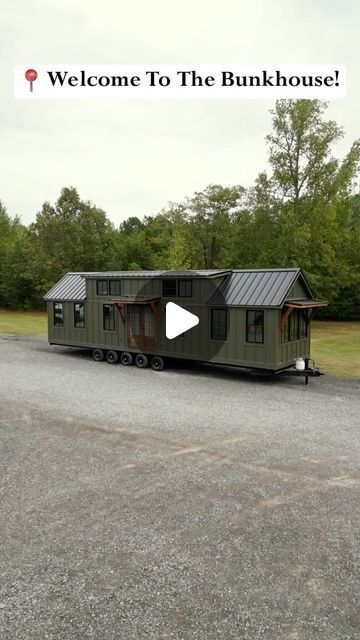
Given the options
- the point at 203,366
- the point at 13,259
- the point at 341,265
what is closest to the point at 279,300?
the point at 203,366

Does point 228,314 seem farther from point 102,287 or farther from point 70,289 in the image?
point 70,289

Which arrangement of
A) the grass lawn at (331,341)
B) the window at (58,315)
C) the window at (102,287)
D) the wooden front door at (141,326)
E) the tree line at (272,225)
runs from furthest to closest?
the tree line at (272,225) → the window at (58,315) → the window at (102,287) → the wooden front door at (141,326) → the grass lawn at (331,341)

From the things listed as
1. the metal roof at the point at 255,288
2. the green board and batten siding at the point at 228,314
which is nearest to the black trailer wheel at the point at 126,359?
the green board and batten siding at the point at 228,314

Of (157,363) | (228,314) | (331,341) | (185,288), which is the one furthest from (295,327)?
(331,341)

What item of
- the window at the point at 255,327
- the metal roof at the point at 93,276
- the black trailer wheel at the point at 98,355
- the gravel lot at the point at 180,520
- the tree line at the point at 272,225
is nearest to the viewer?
the gravel lot at the point at 180,520

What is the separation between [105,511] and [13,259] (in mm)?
53506

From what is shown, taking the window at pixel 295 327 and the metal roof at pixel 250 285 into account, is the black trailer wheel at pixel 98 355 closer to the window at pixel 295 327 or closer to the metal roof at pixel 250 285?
the metal roof at pixel 250 285

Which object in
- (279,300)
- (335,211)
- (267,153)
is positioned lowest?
(279,300)

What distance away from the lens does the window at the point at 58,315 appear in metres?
24.3

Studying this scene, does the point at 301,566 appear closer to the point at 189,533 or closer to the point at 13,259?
the point at 189,533

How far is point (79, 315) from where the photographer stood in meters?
23.5

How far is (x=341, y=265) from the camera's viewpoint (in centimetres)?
3447

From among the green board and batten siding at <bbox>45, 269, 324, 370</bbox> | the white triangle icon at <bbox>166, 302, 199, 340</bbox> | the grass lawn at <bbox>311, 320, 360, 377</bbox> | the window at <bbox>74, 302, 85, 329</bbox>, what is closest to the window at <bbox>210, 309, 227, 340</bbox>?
the green board and batten siding at <bbox>45, 269, 324, 370</bbox>

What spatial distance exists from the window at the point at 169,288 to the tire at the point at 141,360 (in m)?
3.02
